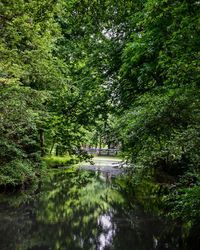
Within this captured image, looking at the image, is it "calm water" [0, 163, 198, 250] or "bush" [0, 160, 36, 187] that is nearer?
"calm water" [0, 163, 198, 250]

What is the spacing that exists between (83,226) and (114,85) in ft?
16.9

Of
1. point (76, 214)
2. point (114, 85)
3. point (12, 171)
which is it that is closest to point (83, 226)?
point (76, 214)

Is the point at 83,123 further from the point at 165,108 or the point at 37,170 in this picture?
the point at 165,108

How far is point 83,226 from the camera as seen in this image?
8914 mm

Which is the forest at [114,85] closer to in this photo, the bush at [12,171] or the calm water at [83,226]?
the bush at [12,171]

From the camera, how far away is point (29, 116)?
32.2 feet

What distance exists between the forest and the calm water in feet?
2.98

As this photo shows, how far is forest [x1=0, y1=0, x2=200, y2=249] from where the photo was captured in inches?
207

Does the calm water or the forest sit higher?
the forest

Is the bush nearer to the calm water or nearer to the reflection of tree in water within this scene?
the calm water

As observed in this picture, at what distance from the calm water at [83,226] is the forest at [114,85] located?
91 centimetres

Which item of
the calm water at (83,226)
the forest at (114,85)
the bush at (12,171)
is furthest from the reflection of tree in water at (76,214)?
the forest at (114,85)

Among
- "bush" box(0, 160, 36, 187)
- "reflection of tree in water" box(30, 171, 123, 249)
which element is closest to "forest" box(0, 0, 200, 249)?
"bush" box(0, 160, 36, 187)

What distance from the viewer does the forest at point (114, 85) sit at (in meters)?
5.25
